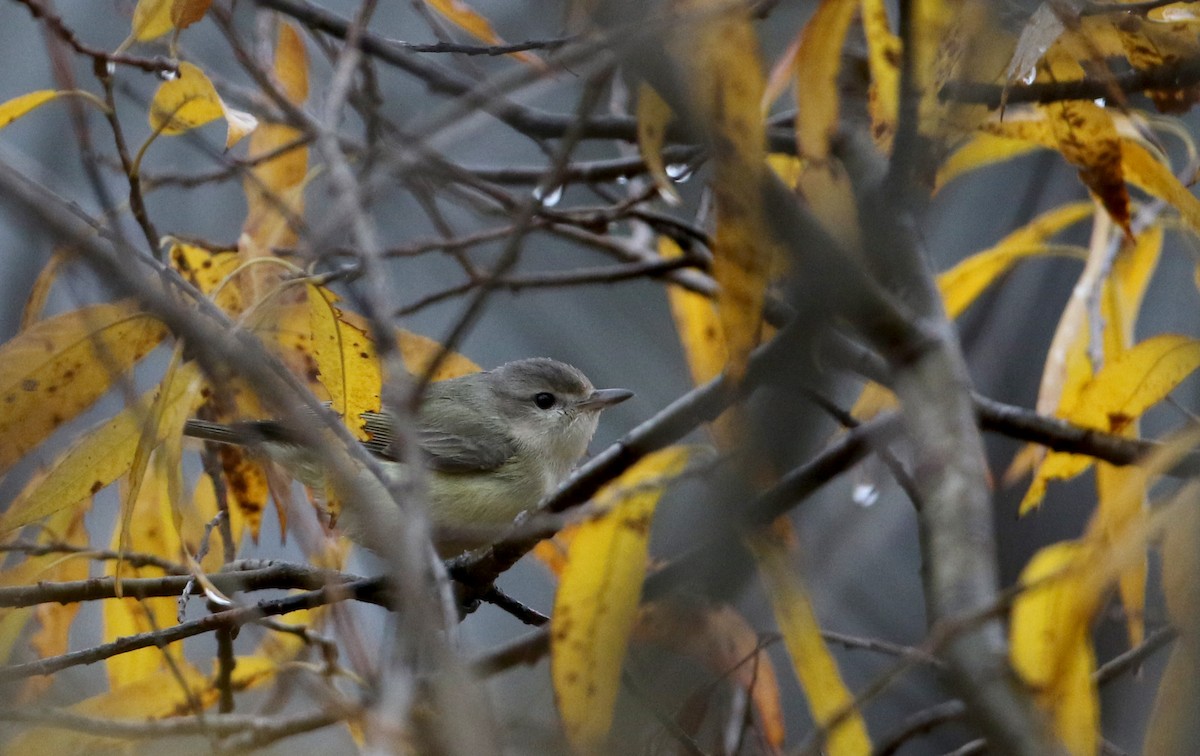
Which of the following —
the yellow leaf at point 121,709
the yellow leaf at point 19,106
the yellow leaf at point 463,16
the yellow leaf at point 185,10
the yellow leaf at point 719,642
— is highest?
the yellow leaf at point 463,16

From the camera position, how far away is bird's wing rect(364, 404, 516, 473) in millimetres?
4375

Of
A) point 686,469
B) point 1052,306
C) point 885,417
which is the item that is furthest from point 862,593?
point 686,469

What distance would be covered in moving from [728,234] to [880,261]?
38.4 inches

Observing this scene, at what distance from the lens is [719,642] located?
260 centimetres

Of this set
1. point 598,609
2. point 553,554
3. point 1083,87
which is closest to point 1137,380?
point 1083,87

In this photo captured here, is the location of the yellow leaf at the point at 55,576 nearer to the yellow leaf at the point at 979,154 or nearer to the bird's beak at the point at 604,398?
the bird's beak at the point at 604,398

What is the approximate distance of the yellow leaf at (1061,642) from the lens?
1663 millimetres

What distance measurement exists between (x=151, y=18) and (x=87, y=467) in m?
0.91

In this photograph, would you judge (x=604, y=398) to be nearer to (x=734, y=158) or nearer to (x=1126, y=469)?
(x=1126, y=469)

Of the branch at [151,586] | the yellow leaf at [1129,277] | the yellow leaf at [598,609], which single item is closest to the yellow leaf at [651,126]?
the yellow leaf at [598,609]

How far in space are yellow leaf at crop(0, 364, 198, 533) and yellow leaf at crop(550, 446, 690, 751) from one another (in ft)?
2.68

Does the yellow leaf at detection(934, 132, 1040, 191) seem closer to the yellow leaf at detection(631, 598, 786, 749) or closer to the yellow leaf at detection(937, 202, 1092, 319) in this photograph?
the yellow leaf at detection(937, 202, 1092, 319)

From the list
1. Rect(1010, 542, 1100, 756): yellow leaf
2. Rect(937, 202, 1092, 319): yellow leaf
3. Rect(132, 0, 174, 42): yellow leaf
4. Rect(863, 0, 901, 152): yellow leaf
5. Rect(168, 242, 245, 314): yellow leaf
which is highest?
Rect(132, 0, 174, 42): yellow leaf

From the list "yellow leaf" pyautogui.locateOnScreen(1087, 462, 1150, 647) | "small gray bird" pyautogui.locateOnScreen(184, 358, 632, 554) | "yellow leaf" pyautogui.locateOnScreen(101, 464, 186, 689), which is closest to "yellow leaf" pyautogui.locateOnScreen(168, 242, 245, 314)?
"yellow leaf" pyautogui.locateOnScreen(101, 464, 186, 689)
